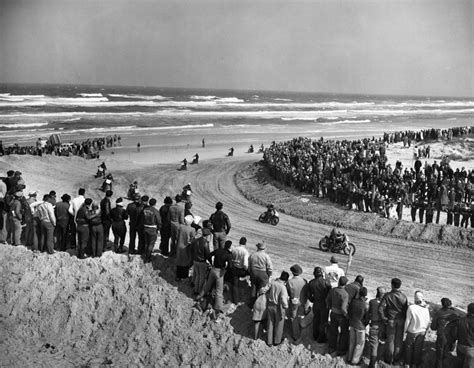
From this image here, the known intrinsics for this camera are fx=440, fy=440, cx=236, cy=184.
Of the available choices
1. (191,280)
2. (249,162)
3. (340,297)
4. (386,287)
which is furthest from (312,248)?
→ (249,162)

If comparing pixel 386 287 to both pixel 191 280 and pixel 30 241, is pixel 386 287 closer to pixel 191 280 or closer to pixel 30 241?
pixel 191 280

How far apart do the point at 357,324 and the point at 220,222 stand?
4781 mm

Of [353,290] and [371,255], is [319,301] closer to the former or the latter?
[353,290]

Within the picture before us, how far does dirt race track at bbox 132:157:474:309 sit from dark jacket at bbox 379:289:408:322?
4.14 m

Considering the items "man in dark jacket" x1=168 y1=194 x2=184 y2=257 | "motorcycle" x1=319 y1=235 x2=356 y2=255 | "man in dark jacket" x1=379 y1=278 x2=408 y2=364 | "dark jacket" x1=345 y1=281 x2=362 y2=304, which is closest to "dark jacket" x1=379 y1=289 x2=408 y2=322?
"man in dark jacket" x1=379 y1=278 x2=408 y2=364

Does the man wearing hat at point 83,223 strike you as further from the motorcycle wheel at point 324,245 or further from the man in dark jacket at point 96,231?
the motorcycle wheel at point 324,245

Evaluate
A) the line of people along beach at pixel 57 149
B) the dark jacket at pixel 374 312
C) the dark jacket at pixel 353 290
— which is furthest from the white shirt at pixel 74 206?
the line of people along beach at pixel 57 149

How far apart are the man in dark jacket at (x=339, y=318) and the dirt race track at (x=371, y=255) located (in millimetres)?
3898

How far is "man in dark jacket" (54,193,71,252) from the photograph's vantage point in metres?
11.9

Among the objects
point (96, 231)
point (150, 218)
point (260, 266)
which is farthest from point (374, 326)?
point (96, 231)

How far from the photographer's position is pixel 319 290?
9.48 metres

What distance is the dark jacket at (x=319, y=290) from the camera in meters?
9.47

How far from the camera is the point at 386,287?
13.4m

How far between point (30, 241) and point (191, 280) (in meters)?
4.96
